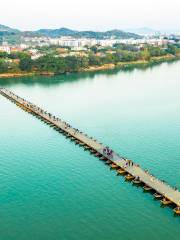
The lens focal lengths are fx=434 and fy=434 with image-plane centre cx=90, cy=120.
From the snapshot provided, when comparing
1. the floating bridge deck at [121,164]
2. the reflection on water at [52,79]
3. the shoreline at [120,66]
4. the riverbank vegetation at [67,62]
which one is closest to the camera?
the floating bridge deck at [121,164]

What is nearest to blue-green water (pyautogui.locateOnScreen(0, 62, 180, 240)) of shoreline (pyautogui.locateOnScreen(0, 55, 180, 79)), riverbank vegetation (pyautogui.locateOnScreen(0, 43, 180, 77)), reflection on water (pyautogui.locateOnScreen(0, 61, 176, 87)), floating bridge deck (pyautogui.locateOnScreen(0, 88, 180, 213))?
floating bridge deck (pyautogui.locateOnScreen(0, 88, 180, 213))

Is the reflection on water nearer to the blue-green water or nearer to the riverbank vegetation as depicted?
the riverbank vegetation

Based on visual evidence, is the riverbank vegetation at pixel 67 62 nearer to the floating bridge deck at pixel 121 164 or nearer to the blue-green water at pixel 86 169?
the blue-green water at pixel 86 169

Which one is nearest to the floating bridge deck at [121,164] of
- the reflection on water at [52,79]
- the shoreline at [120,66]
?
the reflection on water at [52,79]

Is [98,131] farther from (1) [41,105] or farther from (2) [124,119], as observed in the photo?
(1) [41,105]

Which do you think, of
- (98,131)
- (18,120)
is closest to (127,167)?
(98,131)

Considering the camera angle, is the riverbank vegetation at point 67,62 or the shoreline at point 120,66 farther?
the riverbank vegetation at point 67,62
